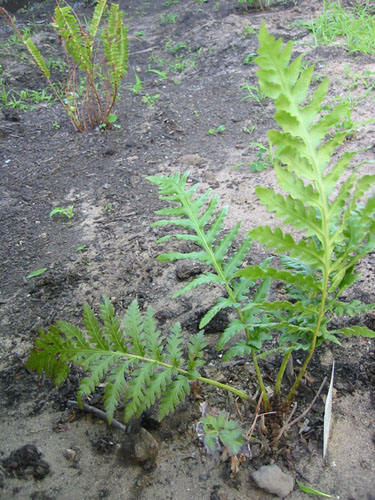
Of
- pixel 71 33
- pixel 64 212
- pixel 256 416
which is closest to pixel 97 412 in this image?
pixel 256 416

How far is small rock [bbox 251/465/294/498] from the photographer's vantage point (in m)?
1.36

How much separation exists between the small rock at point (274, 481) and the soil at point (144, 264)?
0.03 metres

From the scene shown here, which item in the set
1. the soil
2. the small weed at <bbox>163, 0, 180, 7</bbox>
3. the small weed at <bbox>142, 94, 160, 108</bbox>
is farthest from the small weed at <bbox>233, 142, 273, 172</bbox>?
the small weed at <bbox>163, 0, 180, 7</bbox>

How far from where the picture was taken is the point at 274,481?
53.7 inches

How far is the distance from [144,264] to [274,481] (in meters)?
1.31

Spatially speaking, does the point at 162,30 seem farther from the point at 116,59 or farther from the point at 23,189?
the point at 23,189

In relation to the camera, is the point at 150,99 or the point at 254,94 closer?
the point at 254,94

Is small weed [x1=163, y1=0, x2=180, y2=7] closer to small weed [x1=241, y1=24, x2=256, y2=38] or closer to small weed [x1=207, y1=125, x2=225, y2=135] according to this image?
small weed [x1=241, y1=24, x2=256, y2=38]

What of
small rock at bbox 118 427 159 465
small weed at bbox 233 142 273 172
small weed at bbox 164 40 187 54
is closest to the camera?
small rock at bbox 118 427 159 465

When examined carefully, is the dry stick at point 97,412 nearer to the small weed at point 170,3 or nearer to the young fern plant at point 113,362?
the young fern plant at point 113,362

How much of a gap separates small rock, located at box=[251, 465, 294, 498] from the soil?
33 mm

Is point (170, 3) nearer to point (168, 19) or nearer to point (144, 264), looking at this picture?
point (168, 19)

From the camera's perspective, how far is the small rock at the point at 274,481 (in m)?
1.36

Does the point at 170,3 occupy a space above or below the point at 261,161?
above
